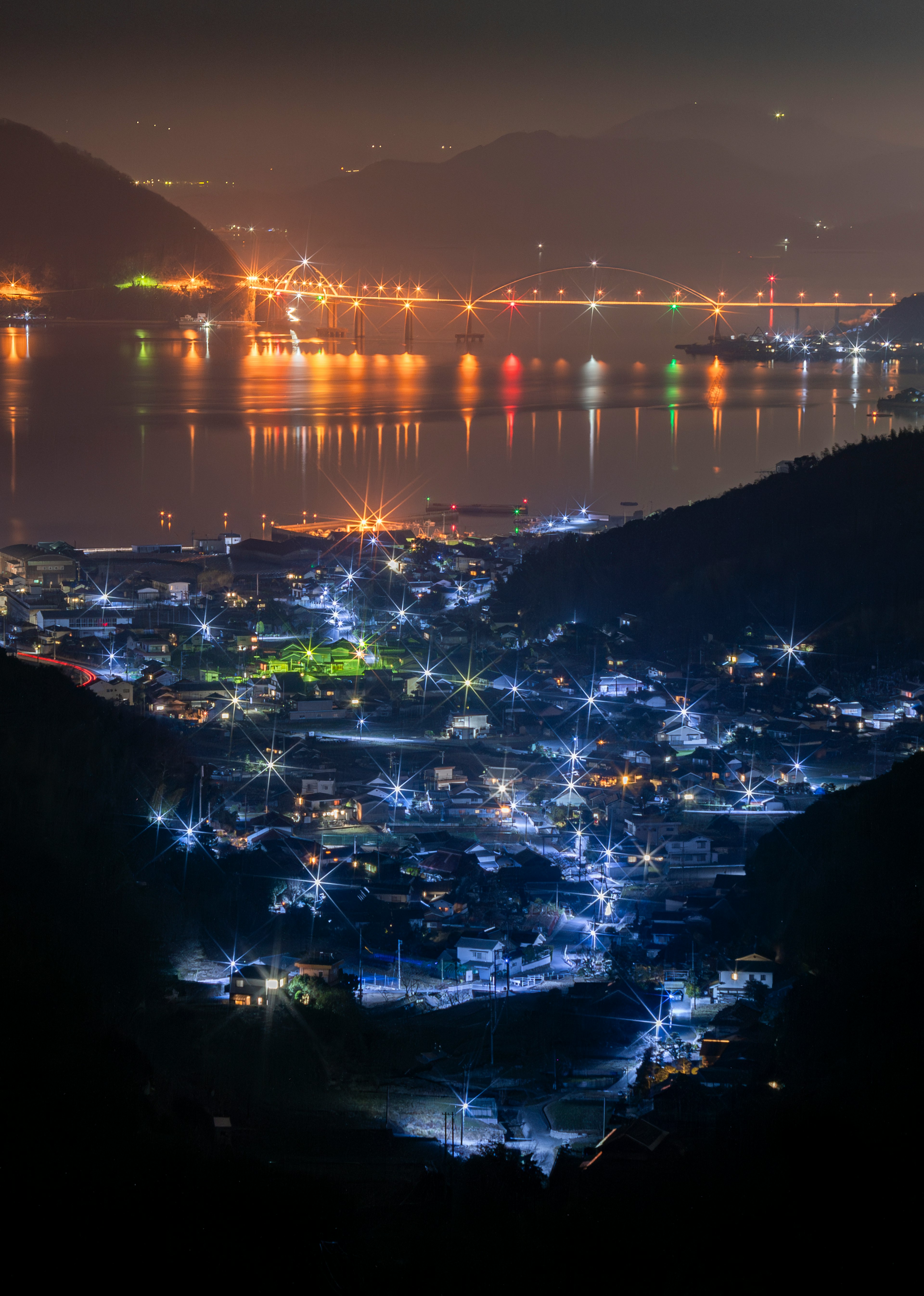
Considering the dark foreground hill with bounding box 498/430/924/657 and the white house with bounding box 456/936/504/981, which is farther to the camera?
the dark foreground hill with bounding box 498/430/924/657

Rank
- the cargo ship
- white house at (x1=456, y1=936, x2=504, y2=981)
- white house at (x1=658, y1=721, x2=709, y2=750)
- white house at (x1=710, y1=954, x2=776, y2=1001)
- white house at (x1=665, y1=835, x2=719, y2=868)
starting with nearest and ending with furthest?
white house at (x1=710, y1=954, x2=776, y2=1001) < white house at (x1=456, y1=936, x2=504, y2=981) < white house at (x1=665, y1=835, x2=719, y2=868) < white house at (x1=658, y1=721, x2=709, y2=750) < the cargo ship

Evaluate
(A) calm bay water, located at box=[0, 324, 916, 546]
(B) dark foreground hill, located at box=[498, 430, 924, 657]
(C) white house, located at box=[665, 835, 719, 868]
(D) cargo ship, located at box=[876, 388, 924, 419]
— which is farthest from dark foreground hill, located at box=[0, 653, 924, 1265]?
(D) cargo ship, located at box=[876, 388, 924, 419]

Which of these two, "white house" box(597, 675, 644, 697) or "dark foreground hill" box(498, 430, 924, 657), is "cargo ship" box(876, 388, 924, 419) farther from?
"white house" box(597, 675, 644, 697)

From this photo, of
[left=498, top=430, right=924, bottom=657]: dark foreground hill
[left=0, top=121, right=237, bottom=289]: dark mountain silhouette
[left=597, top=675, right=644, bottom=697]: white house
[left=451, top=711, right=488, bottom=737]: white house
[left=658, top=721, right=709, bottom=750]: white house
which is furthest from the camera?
[left=0, top=121, right=237, bottom=289]: dark mountain silhouette

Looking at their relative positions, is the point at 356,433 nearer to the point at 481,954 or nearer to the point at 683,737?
the point at 683,737

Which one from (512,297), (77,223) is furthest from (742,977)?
(512,297)

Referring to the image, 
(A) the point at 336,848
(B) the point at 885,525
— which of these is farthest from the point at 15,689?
(B) the point at 885,525
